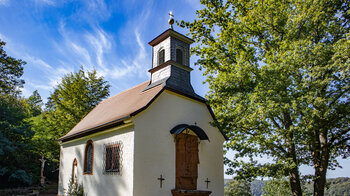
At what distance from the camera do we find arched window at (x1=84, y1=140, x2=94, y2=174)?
12.7 m

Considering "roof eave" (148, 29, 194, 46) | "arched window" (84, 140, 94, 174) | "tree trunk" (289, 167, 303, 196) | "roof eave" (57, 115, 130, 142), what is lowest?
"tree trunk" (289, 167, 303, 196)

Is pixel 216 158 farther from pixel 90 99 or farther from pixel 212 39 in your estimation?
pixel 90 99

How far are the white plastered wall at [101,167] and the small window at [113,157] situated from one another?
0.23m

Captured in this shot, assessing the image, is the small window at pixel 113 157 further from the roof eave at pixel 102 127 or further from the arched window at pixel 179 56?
the arched window at pixel 179 56

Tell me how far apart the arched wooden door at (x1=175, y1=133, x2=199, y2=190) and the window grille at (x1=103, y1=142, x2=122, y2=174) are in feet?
7.84

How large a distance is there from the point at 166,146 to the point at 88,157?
490 cm

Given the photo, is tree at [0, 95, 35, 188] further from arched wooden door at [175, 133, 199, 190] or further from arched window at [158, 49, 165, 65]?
arched wooden door at [175, 133, 199, 190]

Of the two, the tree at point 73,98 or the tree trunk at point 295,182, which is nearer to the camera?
the tree trunk at point 295,182

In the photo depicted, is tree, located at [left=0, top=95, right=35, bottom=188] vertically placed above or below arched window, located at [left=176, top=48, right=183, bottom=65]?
below

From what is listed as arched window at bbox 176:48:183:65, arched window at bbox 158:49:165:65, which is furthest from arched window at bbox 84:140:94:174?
arched window at bbox 176:48:183:65

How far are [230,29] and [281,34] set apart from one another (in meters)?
2.41

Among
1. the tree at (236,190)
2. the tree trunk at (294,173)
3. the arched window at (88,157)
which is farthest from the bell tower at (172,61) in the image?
the tree at (236,190)

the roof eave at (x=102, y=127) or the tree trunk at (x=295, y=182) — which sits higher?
the roof eave at (x=102, y=127)

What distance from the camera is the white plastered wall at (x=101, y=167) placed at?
31.4 ft
